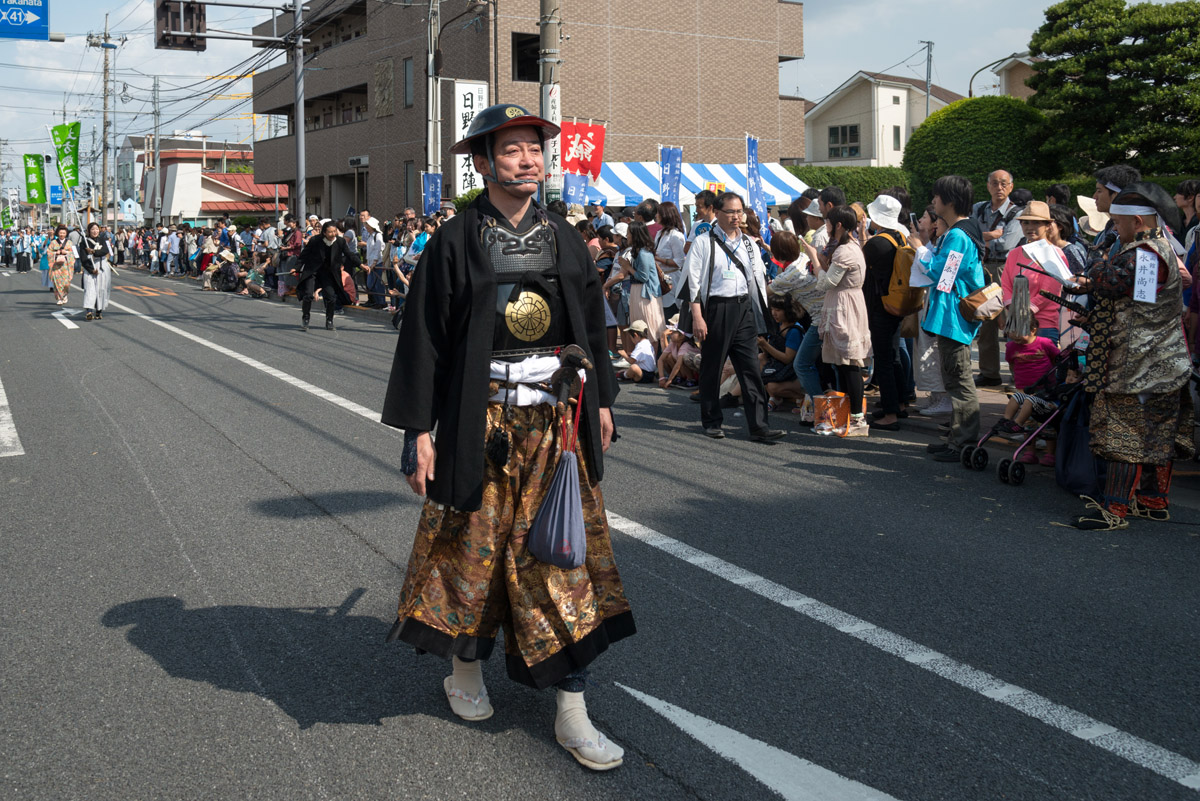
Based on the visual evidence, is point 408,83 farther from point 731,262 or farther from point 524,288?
point 524,288

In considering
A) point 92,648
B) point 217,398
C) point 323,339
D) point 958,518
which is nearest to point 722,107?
point 323,339

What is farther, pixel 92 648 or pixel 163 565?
pixel 163 565

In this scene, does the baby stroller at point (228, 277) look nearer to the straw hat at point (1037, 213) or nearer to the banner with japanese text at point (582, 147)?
the banner with japanese text at point (582, 147)

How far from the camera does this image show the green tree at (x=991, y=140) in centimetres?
3044

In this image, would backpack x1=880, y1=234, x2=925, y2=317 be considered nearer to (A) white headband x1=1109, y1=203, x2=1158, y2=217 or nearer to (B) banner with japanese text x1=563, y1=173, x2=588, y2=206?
(A) white headband x1=1109, y1=203, x2=1158, y2=217

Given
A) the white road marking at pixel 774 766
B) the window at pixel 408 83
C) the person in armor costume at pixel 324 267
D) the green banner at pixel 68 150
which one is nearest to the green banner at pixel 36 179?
the green banner at pixel 68 150

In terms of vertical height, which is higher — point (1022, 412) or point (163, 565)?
point (1022, 412)

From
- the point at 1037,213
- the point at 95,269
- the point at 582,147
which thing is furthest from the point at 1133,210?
the point at 95,269

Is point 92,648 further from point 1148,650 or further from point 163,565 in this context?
point 1148,650

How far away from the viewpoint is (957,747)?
3.32 metres

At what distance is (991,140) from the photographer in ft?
100

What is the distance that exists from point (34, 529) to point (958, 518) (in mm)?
5268

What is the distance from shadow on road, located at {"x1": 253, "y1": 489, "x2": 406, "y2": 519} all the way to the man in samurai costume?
9.56 ft

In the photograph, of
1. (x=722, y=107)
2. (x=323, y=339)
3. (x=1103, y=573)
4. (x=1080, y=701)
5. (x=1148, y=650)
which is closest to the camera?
(x=1080, y=701)
